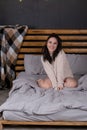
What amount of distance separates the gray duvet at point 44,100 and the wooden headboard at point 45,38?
4.12 ft

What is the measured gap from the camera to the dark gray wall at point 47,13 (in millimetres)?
5410

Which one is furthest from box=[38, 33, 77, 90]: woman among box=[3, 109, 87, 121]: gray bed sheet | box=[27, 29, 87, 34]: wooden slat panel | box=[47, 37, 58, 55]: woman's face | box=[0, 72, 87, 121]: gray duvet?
box=[27, 29, 87, 34]: wooden slat panel

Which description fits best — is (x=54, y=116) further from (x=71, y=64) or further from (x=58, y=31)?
(x=58, y=31)

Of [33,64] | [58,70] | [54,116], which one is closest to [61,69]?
[58,70]

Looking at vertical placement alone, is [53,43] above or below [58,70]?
above

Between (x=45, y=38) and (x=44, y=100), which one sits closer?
(x=44, y=100)

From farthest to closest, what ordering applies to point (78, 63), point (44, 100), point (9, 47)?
point (9, 47) → point (78, 63) → point (44, 100)

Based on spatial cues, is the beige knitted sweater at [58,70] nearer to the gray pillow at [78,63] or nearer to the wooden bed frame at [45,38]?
the gray pillow at [78,63]

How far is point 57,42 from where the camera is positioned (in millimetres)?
4316

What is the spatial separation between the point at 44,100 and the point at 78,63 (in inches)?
61.7

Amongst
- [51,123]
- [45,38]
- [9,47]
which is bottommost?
[51,123]

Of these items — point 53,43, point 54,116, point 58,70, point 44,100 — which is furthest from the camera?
point 53,43

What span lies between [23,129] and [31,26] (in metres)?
2.33

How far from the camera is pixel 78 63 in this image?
5.13m
